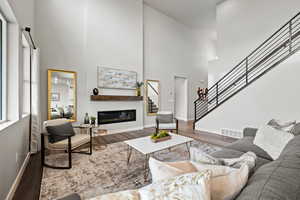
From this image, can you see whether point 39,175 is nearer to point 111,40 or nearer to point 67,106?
point 67,106

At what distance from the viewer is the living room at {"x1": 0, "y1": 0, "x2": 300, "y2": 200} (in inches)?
72.1

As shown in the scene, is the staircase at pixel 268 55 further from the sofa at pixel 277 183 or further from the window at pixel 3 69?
the window at pixel 3 69

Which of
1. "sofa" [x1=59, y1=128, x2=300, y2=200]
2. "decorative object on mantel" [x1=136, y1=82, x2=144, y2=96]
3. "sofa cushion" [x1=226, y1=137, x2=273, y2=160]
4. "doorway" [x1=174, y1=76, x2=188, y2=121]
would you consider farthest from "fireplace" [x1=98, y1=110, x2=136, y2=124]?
"sofa" [x1=59, y1=128, x2=300, y2=200]

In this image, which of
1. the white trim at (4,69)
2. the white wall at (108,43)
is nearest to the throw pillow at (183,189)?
the white trim at (4,69)

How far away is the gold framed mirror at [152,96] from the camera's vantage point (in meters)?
5.78

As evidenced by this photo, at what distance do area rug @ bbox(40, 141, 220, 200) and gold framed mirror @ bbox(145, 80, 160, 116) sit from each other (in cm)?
293

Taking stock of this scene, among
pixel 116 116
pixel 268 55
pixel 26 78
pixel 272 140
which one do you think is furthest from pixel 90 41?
pixel 268 55

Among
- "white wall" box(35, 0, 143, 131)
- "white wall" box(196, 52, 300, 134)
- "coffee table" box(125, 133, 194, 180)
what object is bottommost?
"coffee table" box(125, 133, 194, 180)

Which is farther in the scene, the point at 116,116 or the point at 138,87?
the point at 138,87

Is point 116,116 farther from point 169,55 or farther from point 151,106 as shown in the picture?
point 169,55

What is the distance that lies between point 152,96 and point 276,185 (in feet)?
17.9

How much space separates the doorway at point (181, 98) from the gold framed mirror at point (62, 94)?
16.6 ft

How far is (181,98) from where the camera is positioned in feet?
24.7

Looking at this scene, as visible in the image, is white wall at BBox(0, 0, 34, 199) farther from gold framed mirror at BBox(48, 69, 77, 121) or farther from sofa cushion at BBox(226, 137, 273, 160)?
sofa cushion at BBox(226, 137, 273, 160)
